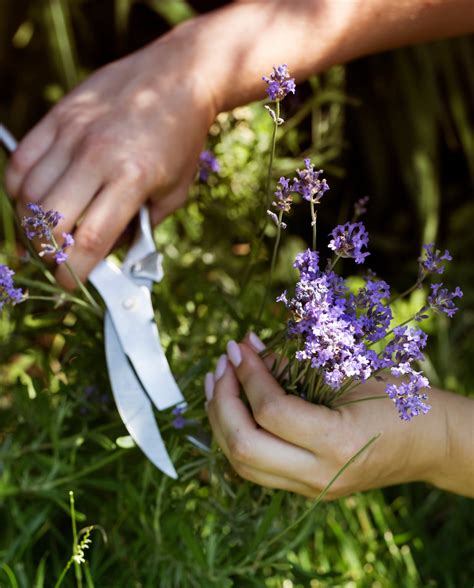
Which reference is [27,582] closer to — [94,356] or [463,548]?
[94,356]

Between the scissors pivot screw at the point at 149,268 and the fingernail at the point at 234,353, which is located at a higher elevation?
the scissors pivot screw at the point at 149,268

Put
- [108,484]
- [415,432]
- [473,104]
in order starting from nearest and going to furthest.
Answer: [415,432] → [108,484] → [473,104]

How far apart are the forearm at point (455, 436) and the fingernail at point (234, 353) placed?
25cm

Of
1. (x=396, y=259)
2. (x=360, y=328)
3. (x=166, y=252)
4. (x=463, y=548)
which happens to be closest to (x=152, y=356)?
(x=360, y=328)

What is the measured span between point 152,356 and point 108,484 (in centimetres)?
19

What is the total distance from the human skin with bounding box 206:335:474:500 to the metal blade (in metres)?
0.06

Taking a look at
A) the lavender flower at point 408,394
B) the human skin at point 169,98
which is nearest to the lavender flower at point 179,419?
the human skin at point 169,98

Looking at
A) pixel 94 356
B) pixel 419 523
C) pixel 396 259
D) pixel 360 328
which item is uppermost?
pixel 360 328

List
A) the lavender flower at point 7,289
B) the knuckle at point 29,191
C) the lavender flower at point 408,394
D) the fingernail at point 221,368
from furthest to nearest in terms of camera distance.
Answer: the knuckle at point 29,191, the fingernail at point 221,368, the lavender flower at point 7,289, the lavender flower at point 408,394

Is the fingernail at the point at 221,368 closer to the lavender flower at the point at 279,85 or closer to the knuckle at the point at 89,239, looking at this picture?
the knuckle at the point at 89,239

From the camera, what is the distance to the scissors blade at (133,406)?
1038mm

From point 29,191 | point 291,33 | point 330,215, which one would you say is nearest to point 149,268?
point 29,191

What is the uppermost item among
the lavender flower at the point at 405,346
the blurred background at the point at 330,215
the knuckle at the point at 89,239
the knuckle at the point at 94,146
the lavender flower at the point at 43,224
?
the lavender flower at the point at 43,224

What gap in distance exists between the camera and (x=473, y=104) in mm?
2283
